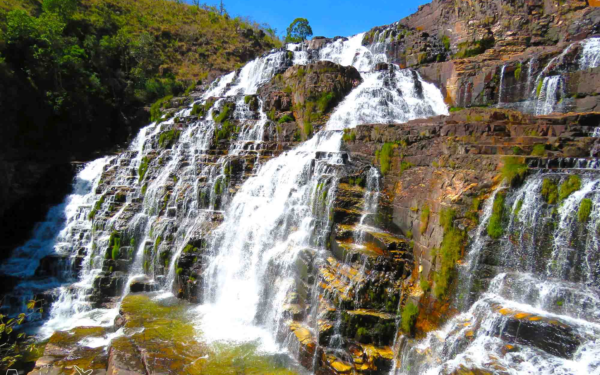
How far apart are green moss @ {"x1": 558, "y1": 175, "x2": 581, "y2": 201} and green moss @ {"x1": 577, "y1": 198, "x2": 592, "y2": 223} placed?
391 mm

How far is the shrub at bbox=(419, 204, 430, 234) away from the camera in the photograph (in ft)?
31.9

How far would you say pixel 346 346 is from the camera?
361 inches

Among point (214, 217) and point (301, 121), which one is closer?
point (214, 217)

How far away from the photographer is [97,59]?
104 feet

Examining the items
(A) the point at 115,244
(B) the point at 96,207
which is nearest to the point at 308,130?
(A) the point at 115,244

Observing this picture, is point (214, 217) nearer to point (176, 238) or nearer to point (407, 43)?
point (176, 238)

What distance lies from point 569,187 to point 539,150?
209 cm

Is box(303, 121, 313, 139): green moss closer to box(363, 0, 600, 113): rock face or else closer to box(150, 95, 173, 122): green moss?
box(363, 0, 600, 113): rock face

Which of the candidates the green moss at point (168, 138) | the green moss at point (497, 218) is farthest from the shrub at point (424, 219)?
the green moss at point (168, 138)

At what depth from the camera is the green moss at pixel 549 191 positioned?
733cm

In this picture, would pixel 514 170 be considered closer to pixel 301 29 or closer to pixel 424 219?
pixel 424 219

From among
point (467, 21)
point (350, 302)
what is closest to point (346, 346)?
point (350, 302)

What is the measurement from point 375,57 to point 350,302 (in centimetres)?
2332

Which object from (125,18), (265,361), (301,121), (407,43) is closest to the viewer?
(265,361)
